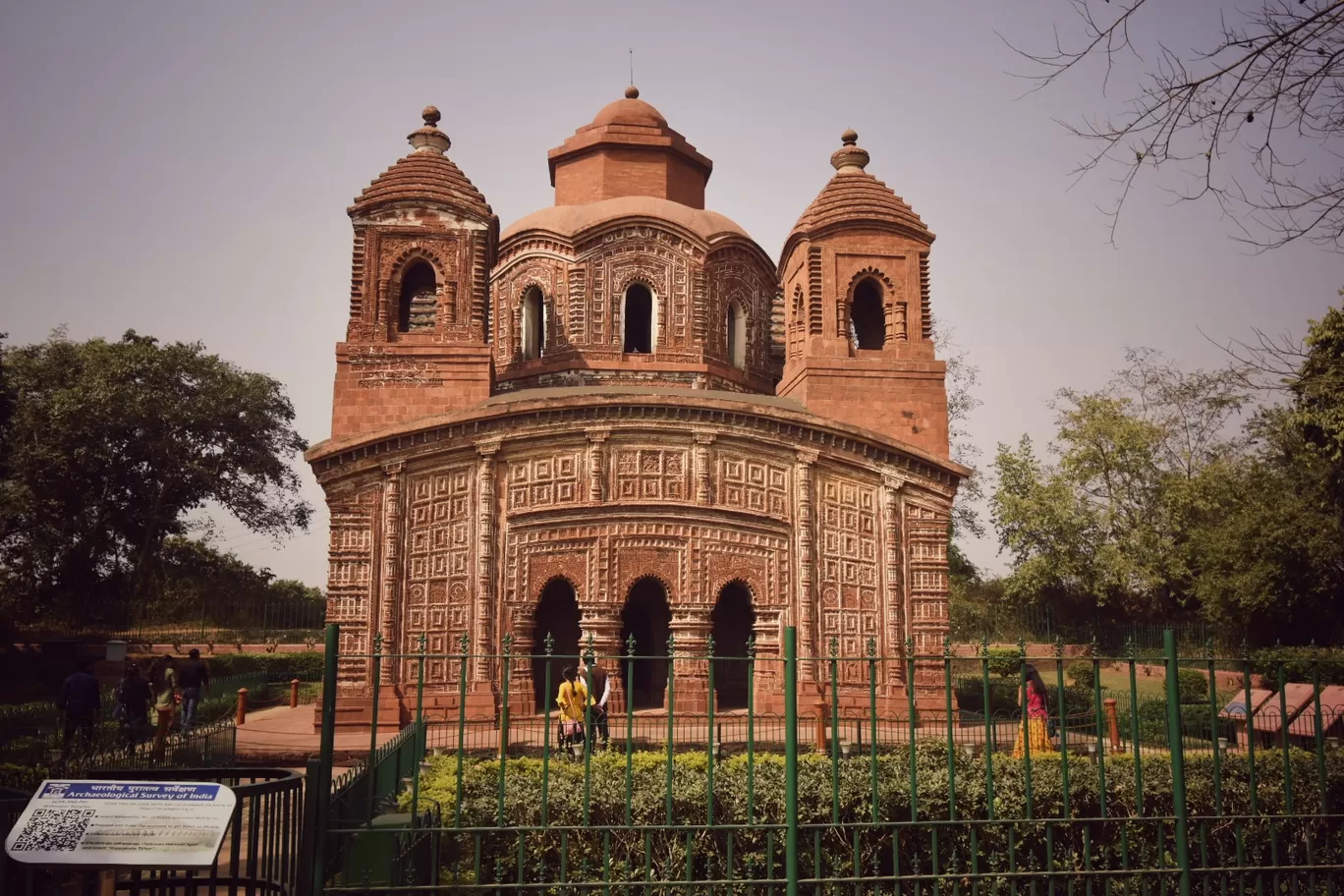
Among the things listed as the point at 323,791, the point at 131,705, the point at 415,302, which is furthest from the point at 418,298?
the point at 323,791

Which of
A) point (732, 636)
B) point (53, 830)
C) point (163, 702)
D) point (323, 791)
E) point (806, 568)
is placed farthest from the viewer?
point (732, 636)

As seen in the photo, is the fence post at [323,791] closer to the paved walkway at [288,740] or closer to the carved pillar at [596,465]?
the paved walkway at [288,740]

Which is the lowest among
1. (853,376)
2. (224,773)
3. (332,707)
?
(224,773)

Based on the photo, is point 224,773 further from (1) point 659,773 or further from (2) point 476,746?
(2) point 476,746

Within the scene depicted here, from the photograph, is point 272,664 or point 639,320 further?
point 272,664

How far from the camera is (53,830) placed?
12.9 feet

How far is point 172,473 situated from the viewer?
101 feet

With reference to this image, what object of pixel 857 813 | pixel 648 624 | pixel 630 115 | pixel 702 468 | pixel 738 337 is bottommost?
pixel 857 813

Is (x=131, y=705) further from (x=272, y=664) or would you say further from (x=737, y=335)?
(x=737, y=335)

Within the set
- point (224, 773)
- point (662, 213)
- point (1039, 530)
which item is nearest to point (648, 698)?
point (662, 213)

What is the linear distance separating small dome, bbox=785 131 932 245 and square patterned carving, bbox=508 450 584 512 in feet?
21.7

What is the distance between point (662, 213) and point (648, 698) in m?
9.15

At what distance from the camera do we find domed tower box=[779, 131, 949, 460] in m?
18.4

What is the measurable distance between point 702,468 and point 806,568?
7.25ft
